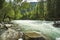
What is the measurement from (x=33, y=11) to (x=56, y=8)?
0.30m

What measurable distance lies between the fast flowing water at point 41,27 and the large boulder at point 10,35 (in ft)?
0.33

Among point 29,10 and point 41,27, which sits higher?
point 29,10

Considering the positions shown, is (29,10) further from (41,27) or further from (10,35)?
(10,35)

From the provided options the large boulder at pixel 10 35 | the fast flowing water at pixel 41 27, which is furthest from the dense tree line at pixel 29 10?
the large boulder at pixel 10 35

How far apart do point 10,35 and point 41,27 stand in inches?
16.3

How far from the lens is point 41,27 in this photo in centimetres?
177

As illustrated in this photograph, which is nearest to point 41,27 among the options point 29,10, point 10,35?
point 29,10

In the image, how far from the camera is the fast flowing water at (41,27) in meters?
1.75

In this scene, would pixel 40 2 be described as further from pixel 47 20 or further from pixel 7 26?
pixel 7 26

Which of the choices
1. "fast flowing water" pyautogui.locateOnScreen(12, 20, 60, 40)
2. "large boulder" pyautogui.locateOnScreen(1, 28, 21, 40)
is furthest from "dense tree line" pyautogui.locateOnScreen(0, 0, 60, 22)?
"large boulder" pyautogui.locateOnScreen(1, 28, 21, 40)

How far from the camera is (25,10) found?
5.90ft

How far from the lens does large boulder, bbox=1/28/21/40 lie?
174 cm

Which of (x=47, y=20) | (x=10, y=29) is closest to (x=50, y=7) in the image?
(x=47, y=20)

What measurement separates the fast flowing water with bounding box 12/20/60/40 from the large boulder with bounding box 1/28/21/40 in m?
0.10
